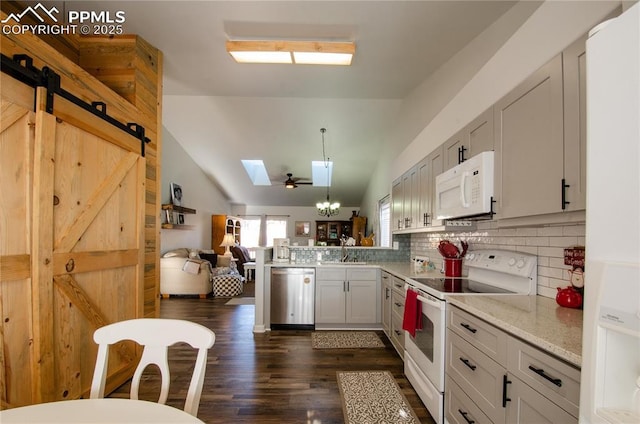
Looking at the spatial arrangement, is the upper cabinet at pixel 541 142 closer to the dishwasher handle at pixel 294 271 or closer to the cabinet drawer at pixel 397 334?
the cabinet drawer at pixel 397 334

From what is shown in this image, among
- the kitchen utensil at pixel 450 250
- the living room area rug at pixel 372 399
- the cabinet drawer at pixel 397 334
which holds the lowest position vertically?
the living room area rug at pixel 372 399

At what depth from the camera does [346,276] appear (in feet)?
13.4

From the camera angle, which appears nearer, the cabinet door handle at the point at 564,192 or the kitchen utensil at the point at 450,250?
the cabinet door handle at the point at 564,192

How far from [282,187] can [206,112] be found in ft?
12.6

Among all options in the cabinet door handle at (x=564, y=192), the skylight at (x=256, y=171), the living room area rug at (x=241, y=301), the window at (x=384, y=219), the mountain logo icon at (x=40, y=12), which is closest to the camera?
the cabinet door handle at (x=564, y=192)

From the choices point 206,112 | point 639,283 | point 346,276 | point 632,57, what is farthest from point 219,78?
point 639,283

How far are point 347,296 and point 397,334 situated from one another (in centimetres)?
103

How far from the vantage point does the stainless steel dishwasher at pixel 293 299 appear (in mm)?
4078

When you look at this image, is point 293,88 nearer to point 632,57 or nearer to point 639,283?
point 632,57

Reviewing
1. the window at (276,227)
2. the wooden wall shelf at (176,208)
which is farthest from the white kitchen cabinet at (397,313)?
the window at (276,227)

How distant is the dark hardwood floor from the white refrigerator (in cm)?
173

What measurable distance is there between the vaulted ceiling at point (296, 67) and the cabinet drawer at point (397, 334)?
2.74m

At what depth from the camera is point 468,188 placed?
207cm

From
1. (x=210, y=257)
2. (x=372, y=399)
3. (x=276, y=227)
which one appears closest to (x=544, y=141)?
(x=372, y=399)
